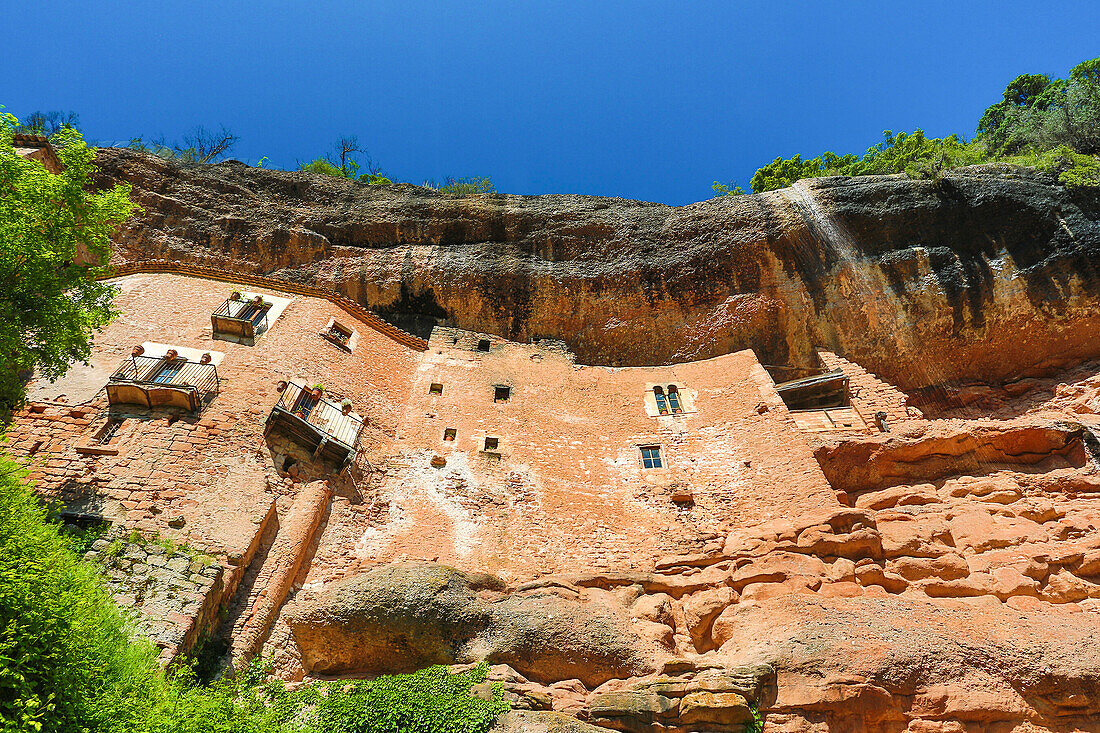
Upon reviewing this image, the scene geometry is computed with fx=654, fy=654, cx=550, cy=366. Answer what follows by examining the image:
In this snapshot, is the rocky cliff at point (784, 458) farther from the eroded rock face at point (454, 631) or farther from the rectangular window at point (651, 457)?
the rectangular window at point (651, 457)

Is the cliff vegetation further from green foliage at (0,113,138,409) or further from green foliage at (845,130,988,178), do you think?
green foliage at (0,113,138,409)

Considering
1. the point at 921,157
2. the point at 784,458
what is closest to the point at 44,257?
the point at 784,458

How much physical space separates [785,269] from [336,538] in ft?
57.6

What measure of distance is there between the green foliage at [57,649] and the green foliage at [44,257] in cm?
320

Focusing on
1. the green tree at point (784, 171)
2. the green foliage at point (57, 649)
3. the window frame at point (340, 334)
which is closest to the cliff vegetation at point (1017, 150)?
the green tree at point (784, 171)

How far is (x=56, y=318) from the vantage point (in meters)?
12.8

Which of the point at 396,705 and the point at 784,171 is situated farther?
the point at 784,171

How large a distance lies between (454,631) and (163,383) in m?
9.29

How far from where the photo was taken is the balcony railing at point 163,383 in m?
15.5

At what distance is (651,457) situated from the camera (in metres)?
20.0

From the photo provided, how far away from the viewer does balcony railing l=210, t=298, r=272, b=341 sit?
18.6 metres

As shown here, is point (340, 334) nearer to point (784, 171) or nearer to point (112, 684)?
point (112, 684)

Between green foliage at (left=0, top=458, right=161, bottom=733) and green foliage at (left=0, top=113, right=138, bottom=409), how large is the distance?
3.20 m

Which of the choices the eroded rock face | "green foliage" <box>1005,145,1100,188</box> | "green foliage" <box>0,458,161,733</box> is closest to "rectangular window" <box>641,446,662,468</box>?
the eroded rock face
